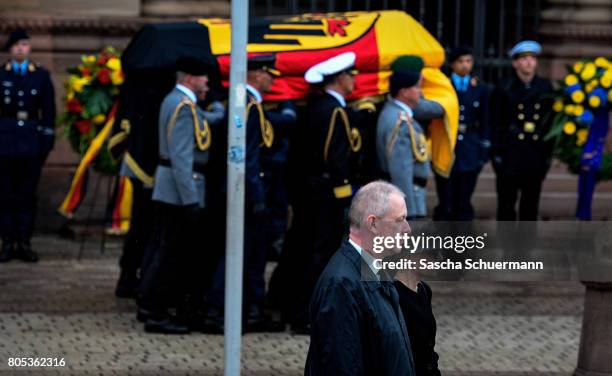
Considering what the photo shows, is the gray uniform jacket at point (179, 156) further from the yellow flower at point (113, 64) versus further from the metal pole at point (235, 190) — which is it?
the yellow flower at point (113, 64)

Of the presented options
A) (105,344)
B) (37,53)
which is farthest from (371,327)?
(37,53)

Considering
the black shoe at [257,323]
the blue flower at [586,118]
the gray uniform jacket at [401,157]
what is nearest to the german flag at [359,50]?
the gray uniform jacket at [401,157]

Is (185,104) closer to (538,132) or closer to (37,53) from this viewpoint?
(538,132)

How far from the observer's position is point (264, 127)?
34.5 feet

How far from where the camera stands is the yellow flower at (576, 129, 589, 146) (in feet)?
44.3

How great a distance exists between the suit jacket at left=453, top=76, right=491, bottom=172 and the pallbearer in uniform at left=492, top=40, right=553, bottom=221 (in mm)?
143

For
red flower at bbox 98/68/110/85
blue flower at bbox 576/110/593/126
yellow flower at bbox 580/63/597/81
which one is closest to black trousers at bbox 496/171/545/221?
blue flower at bbox 576/110/593/126

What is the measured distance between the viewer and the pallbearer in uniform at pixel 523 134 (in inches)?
551

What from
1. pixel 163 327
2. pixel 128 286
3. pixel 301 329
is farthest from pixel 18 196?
pixel 301 329

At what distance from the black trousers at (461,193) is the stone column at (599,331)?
17.5 feet

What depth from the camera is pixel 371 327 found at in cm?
540

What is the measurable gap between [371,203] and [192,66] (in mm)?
4974

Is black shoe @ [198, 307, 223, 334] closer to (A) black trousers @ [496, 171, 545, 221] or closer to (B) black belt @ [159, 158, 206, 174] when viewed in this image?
(B) black belt @ [159, 158, 206, 174]

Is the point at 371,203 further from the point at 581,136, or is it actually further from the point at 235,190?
the point at 581,136
